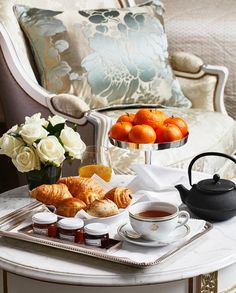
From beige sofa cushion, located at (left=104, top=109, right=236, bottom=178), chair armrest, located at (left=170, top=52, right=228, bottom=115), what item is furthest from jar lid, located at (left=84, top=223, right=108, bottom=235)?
chair armrest, located at (left=170, top=52, right=228, bottom=115)

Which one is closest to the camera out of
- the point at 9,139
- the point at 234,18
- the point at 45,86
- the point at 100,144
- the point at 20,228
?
the point at 20,228

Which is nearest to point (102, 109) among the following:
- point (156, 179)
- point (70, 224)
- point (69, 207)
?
point (156, 179)

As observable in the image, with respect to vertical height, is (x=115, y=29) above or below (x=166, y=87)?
above

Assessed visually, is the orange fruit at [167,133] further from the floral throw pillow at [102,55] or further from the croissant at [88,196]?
the floral throw pillow at [102,55]

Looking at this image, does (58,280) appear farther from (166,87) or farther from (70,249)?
(166,87)

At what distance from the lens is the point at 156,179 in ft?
7.44

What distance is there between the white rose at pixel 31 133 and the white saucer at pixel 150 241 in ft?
1.36

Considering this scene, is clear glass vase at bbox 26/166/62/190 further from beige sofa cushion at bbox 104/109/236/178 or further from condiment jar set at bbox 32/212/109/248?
beige sofa cushion at bbox 104/109/236/178

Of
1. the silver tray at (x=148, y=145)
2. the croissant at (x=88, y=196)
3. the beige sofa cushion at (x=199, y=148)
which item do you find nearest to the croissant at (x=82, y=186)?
the croissant at (x=88, y=196)

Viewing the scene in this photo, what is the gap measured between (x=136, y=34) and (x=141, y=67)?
0.15 meters

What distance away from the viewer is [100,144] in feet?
8.90

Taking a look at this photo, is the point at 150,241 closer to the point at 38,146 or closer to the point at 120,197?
the point at 120,197

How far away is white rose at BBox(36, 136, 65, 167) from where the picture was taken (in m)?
2.15

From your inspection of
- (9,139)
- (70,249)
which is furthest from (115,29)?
(70,249)
